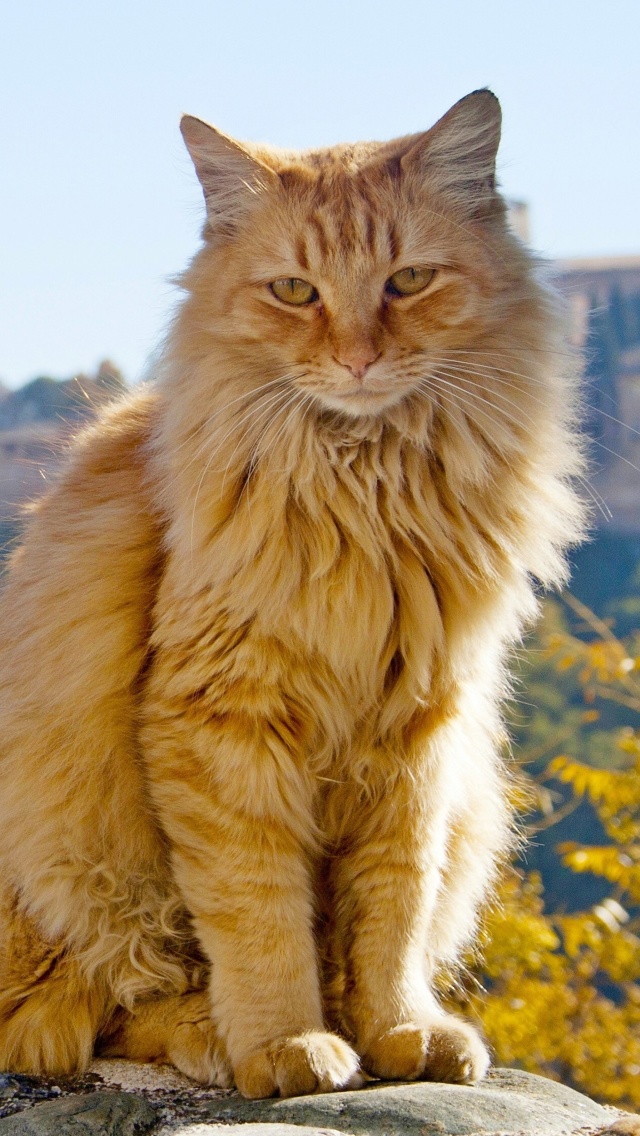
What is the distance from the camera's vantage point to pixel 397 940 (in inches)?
95.9

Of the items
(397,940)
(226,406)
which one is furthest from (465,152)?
(397,940)

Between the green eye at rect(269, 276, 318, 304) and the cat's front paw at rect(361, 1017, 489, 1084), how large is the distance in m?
1.57

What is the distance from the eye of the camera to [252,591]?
7.61 ft

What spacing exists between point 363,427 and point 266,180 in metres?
0.61

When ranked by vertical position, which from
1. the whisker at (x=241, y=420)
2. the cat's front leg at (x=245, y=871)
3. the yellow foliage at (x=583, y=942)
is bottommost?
the yellow foliage at (x=583, y=942)

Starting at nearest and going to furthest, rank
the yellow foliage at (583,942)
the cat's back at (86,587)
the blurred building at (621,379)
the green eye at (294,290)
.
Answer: the green eye at (294,290)
the cat's back at (86,587)
the yellow foliage at (583,942)
the blurred building at (621,379)

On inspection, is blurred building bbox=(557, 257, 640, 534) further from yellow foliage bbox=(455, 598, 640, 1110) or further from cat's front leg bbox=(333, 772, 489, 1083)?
cat's front leg bbox=(333, 772, 489, 1083)

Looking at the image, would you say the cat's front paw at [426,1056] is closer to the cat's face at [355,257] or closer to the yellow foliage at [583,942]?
the cat's face at [355,257]

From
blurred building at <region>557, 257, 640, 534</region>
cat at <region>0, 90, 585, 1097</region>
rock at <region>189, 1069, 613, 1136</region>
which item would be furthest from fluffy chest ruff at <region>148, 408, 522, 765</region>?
blurred building at <region>557, 257, 640, 534</region>

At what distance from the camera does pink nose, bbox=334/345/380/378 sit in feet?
7.29

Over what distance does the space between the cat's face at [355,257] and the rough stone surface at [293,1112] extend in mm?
1372

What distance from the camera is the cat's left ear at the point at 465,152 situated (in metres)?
2.40

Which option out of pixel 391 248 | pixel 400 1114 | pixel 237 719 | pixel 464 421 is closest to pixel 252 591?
pixel 237 719

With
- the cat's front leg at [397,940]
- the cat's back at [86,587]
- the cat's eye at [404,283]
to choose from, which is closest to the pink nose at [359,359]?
the cat's eye at [404,283]
